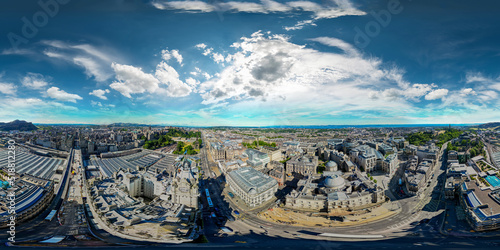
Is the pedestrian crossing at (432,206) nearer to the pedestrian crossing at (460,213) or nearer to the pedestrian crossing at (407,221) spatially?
the pedestrian crossing at (460,213)

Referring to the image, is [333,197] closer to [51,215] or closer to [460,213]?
[460,213]

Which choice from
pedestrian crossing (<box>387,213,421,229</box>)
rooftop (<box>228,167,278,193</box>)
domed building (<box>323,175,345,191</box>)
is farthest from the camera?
domed building (<box>323,175,345,191</box>)

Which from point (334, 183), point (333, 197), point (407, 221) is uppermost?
point (334, 183)

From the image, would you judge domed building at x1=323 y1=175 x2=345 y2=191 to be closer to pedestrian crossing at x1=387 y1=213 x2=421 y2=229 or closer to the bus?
pedestrian crossing at x1=387 y1=213 x2=421 y2=229

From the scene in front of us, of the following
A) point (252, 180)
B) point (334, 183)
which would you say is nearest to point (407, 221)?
point (334, 183)

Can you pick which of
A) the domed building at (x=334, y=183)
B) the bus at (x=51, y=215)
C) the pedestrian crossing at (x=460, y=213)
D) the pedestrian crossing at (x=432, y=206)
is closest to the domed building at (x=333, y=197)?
the domed building at (x=334, y=183)

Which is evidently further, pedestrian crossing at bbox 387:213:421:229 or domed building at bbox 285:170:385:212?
domed building at bbox 285:170:385:212

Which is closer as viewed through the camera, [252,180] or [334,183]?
[334,183]

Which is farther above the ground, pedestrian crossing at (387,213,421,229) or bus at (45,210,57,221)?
bus at (45,210,57,221)

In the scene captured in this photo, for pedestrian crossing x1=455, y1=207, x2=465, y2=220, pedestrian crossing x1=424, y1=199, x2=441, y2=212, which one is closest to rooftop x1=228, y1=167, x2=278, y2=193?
pedestrian crossing x1=424, y1=199, x2=441, y2=212

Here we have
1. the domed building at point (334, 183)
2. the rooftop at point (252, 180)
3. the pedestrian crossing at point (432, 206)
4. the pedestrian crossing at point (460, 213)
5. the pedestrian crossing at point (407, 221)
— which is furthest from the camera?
the domed building at point (334, 183)

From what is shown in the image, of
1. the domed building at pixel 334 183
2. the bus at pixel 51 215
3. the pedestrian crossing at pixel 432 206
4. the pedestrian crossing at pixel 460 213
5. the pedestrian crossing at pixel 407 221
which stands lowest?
the pedestrian crossing at pixel 407 221

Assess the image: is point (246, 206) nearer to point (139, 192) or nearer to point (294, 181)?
point (294, 181)
